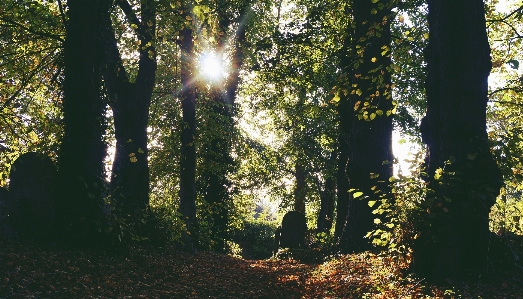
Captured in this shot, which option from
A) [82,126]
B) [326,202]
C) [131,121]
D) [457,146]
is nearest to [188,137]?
[131,121]

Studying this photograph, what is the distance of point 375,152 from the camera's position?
11.3 metres

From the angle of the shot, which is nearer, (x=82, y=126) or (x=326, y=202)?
(x=82, y=126)

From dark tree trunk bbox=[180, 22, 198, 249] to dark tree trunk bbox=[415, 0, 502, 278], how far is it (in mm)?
8891

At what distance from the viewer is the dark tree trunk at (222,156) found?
1983 centimetres

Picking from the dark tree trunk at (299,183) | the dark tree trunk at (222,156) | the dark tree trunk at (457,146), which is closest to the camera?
the dark tree trunk at (457,146)

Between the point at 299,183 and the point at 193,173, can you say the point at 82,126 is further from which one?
the point at 299,183

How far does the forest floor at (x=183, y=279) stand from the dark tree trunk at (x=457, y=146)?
0.50 metres

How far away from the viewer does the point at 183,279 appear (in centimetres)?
879

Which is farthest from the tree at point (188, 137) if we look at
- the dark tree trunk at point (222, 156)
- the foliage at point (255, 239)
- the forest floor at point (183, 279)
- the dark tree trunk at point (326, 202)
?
the foliage at point (255, 239)

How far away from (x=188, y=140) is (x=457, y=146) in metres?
9.86

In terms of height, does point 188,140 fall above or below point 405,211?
above

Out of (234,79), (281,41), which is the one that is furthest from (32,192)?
(234,79)

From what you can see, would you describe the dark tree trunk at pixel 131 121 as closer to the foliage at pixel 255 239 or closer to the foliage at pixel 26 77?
the foliage at pixel 26 77

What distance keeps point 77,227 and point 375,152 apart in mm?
Result: 7558
